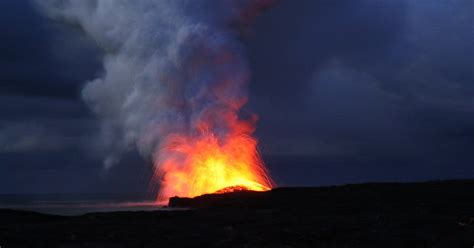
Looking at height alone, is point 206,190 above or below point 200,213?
above

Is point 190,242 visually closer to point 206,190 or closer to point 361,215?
point 361,215

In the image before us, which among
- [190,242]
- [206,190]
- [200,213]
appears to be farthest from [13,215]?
[206,190]

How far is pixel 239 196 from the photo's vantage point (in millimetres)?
77875

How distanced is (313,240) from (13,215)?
1195 inches

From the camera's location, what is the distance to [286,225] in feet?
147

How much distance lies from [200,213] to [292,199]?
16.7 metres

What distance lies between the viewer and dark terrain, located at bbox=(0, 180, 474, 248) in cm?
3738

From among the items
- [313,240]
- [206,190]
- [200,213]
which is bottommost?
[313,240]

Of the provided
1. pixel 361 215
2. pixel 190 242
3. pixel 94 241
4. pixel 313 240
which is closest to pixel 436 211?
pixel 361 215

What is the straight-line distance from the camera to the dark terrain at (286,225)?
37.4m

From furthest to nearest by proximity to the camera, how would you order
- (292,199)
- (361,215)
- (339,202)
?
(292,199), (339,202), (361,215)

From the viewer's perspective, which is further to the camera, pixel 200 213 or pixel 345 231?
pixel 200 213

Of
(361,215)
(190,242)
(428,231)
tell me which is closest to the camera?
(190,242)

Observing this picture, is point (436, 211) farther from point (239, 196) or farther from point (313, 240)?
point (239, 196)
